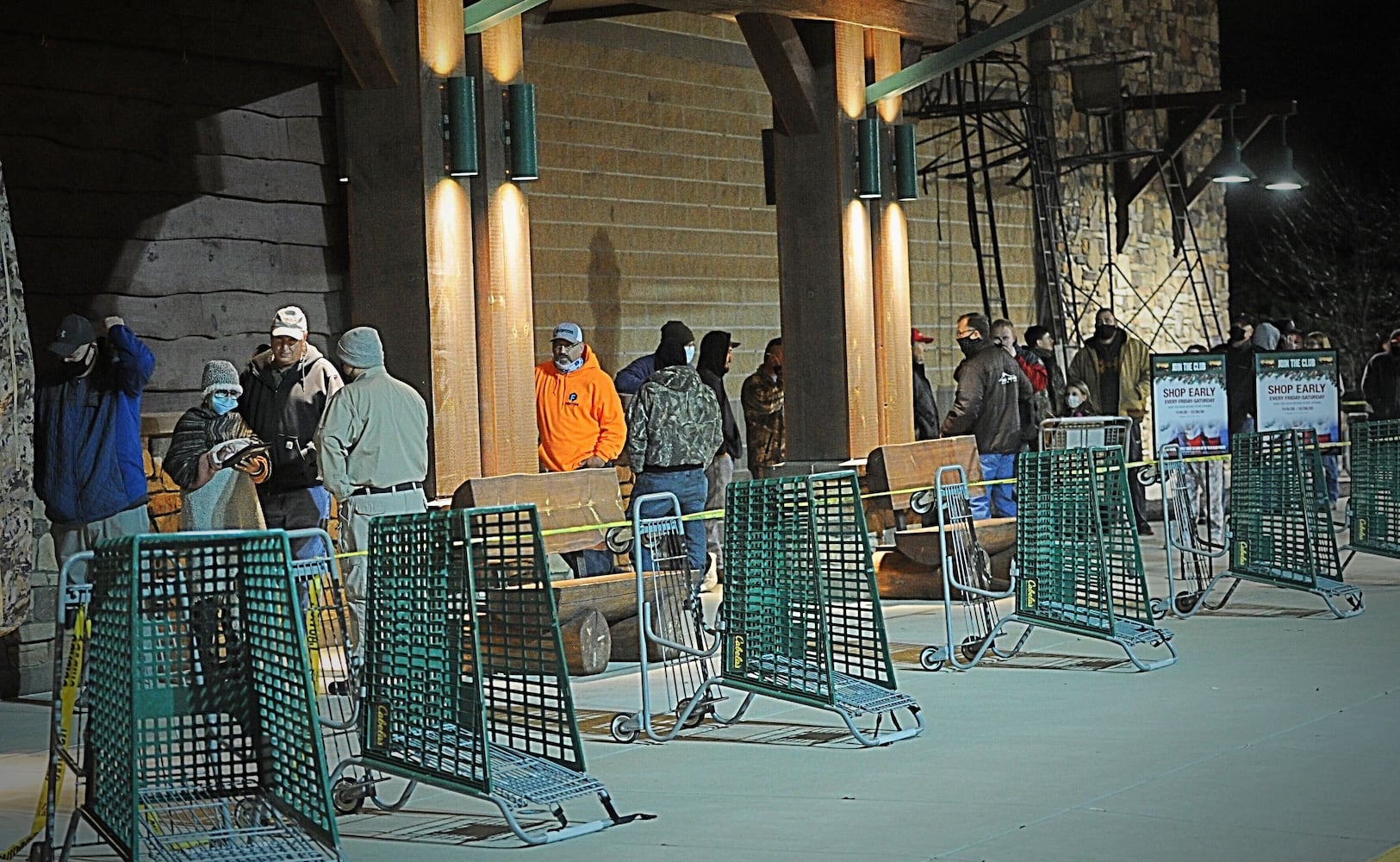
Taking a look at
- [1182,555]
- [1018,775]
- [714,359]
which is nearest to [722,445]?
[714,359]

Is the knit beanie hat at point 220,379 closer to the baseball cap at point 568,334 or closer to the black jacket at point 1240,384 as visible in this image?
the baseball cap at point 568,334

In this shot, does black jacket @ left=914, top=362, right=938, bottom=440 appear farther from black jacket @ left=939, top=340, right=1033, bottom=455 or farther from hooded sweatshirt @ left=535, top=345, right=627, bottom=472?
hooded sweatshirt @ left=535, top=345, right=627, bottom=472

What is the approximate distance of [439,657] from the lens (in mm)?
6426

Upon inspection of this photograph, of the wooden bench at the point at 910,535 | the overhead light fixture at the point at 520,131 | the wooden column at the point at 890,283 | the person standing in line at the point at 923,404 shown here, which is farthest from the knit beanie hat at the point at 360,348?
the person standing in line at the point at 923,404

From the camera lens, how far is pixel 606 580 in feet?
33.3

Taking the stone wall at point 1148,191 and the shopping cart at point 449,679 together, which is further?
the stone wall at point 1148,191

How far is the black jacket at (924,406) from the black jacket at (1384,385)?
4.80 m

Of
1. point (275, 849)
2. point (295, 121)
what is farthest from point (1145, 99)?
point (275, 849)

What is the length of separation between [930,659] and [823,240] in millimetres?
4554

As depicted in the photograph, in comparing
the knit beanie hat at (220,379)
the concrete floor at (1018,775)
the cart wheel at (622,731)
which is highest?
the knit beanie hat at (220,379)

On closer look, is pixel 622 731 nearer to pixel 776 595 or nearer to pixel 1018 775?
pixel 776 595

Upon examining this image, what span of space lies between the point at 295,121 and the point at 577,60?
3.63m

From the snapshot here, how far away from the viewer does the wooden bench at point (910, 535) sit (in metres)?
12.8

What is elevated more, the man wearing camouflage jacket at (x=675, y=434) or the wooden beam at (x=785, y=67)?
the wooden beam at (x=785, y=67)
